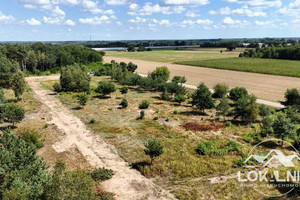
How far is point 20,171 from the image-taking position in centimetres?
1617

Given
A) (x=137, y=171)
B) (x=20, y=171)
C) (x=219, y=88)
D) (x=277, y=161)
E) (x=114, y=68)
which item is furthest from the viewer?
(x=114, y=68)

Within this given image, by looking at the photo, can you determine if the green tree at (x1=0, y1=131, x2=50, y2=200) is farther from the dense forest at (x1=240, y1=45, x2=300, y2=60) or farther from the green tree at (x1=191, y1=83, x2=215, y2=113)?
the dense forest at (x1=240, y1=45, x2=300, y2=60)

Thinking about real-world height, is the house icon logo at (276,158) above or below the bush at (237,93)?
below

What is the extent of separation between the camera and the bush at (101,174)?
22234 mm

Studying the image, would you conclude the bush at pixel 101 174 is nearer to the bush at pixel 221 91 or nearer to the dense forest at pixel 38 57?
the bush at pixel 221 91

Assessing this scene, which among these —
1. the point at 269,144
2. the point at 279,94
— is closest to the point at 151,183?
the point at 269,144

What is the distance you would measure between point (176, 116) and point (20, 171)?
32267 mm

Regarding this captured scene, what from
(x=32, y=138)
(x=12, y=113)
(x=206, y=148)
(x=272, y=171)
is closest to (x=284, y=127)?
(x=272, y=171)

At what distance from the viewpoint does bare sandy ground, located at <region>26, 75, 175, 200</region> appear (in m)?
20.5

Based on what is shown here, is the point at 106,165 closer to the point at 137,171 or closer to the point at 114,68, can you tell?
the point at 137,171

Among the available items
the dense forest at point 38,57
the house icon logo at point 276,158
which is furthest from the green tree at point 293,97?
the dense forest at point 38,57

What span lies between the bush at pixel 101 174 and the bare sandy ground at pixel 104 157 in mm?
523

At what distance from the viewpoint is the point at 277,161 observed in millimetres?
26016

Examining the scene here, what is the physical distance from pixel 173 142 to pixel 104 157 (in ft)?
36.4
